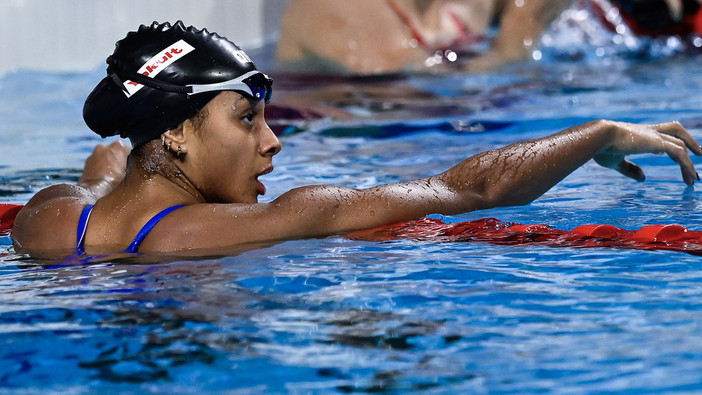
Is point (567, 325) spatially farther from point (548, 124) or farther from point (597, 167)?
point (548, 124)

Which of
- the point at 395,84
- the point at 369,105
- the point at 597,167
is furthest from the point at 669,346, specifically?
the point at 395,84

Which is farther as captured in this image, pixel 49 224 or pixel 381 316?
pixel 49 224

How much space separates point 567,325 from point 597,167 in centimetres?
240

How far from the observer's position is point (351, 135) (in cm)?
560

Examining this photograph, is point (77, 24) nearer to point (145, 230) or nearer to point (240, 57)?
point (240, 57)

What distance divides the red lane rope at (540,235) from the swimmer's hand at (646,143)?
46 centimetres

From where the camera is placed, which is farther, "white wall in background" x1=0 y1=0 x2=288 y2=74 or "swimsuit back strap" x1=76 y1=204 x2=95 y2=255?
"white wall in background" x1=0 y1=0 x2=288 y2=74

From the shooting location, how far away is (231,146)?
9.59 feet

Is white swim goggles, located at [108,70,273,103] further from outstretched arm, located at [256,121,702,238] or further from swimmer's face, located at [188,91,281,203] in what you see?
outstretched arm, located at [256,121,702,238]

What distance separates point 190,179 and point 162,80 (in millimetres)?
311

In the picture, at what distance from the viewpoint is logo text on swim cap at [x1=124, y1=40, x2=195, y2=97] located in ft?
9.46

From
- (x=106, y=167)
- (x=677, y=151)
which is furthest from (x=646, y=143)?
(x=106, y=167)

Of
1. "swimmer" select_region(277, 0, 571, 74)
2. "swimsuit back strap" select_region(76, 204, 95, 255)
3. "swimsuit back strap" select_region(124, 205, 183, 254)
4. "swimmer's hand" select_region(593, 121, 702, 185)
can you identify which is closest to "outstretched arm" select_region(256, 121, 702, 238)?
"swimmer's hand" select_region(593, 121, 702, 185)

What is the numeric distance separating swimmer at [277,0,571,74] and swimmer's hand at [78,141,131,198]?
3658mm
